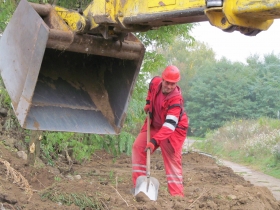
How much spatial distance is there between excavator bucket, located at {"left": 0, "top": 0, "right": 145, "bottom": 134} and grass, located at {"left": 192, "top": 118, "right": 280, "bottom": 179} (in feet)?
24.0

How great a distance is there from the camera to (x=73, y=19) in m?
5.63

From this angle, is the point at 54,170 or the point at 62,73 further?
the point at 54,170

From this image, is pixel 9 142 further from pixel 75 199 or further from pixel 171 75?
pixel 171 75

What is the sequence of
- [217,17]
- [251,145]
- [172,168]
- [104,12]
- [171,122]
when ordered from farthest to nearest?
[251,145]
[172,168]
[171,122]
[104,12]
[217,17]

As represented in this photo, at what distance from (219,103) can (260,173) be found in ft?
79.8

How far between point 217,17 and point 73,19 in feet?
6.67

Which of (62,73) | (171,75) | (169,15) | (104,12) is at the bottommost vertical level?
(62,73)

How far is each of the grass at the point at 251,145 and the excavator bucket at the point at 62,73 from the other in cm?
733

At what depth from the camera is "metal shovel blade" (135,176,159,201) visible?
6.55 meters

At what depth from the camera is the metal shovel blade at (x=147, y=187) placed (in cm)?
655

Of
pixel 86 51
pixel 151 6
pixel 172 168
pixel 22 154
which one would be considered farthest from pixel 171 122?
pixel 22 154

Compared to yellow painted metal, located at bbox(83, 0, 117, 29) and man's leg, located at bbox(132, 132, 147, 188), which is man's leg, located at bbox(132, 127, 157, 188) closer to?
man's leg, located at bbox(132, 132, 147, 188)

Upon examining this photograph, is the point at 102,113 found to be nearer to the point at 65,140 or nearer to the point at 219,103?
the point at 65,140

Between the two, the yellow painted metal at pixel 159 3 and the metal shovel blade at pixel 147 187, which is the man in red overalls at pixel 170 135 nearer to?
the metal shovel blade at pixel 147 187
